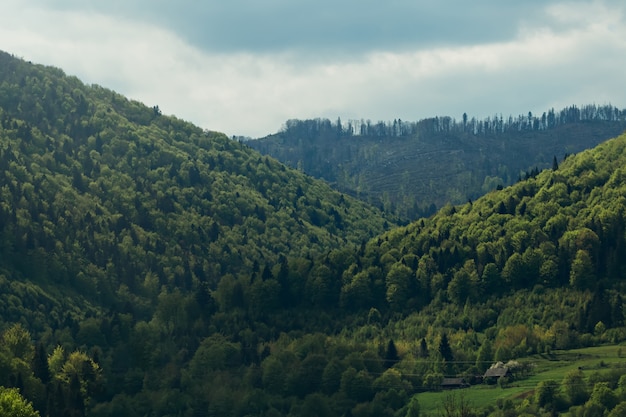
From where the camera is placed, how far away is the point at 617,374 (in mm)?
197000

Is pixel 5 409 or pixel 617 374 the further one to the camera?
pixel 617 374

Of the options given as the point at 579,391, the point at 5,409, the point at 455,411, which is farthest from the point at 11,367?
the point at 579,391

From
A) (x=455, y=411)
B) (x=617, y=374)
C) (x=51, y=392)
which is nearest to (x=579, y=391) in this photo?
(x=617, y=374)

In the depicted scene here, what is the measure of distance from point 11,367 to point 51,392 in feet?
25.3

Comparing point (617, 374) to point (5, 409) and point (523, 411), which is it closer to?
point (523, 411)

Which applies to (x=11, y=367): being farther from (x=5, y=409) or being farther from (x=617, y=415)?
(x=617, y=415)

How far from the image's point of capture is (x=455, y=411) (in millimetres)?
197375

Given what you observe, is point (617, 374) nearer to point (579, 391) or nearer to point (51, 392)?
point (579, 391)

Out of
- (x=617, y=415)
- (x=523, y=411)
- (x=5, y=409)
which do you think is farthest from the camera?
(x=523, y=411)

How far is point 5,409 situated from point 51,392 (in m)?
41.3

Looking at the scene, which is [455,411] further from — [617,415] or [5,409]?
[5,409]

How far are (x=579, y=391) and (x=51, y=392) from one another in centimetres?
8491

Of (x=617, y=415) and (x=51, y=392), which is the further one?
(x=51, y=392)

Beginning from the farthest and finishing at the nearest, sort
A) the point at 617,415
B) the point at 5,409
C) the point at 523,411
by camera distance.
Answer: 1. the point at 523,411
2. the point at 617,415
3. the point at 5,409
